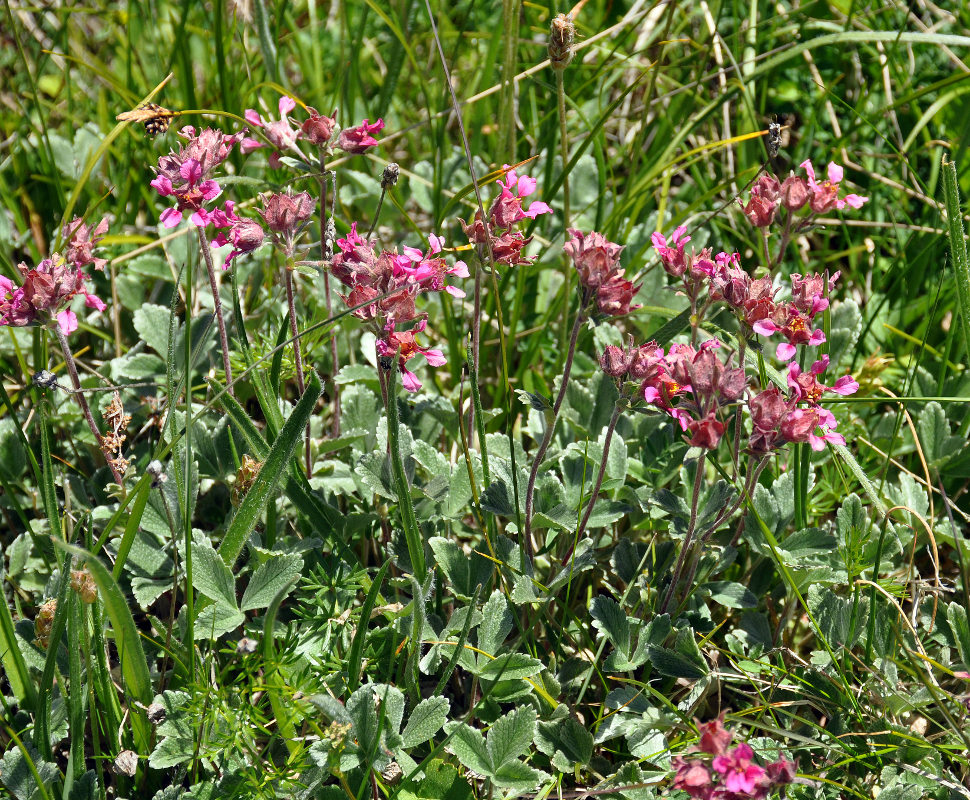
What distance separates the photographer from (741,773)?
1.73 metres

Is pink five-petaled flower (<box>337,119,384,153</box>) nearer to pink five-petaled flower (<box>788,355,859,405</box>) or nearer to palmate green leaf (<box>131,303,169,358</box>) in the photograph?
palmate green leaf (<box>131,303,169,358</box>)

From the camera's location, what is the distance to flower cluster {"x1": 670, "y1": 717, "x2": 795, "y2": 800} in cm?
172

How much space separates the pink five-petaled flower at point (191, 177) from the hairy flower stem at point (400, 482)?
629 mm

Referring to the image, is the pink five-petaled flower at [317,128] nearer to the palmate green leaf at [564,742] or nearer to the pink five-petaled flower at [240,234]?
the pink five-petaled flower at [240,234]

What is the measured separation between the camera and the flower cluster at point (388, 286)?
2105 millimetres

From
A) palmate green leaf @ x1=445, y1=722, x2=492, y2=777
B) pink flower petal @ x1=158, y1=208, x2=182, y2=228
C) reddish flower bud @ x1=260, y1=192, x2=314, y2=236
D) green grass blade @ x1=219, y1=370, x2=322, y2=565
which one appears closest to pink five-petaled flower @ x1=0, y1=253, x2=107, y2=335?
pink flower petal @ x1=158, y1=208, x2=182, y2=228

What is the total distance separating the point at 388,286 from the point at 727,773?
123 cm

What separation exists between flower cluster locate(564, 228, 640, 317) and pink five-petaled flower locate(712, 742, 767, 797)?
3.05ft

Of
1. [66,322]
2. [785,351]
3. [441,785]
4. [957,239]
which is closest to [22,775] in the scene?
[441,785]

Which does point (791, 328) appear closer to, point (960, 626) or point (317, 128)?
point (960, 626)

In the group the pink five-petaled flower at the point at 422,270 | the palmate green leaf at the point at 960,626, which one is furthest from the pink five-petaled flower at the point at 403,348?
the palmate green leaf at the point at 960,626

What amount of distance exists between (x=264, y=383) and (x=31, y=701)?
3.08ft

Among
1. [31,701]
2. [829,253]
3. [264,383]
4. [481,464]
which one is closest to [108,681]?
[31,701]

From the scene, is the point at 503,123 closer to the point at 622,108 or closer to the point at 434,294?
the point at 434,294
